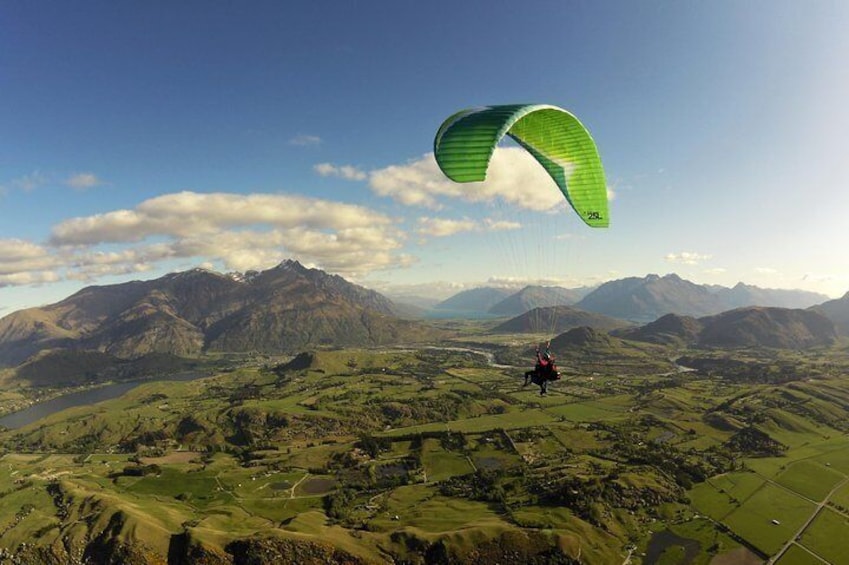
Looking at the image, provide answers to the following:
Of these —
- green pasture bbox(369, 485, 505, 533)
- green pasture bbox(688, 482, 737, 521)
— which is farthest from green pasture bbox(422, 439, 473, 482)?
green pasture bbox(688, 482, 737, 521)

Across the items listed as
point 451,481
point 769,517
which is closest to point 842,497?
point 769,517

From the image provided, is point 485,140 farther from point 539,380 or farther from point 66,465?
point 66,465

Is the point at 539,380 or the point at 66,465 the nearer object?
the point at 539,380

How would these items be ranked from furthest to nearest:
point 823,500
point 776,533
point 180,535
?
1. point 823,500
2. point 776,533
3. point 180,535

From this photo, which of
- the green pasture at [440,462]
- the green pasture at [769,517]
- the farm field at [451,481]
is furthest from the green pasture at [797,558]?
the green pasture at [440,462]

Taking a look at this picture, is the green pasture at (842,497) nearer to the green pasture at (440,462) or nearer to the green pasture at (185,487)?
the green pasture at (440,462)

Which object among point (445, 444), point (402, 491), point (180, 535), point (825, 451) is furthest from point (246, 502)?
point (825, 451)
